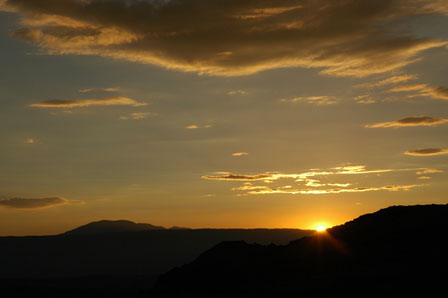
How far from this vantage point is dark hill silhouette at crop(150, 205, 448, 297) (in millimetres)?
30281

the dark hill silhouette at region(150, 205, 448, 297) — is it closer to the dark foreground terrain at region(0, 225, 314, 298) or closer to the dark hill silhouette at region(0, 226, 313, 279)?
the dark foreground terrain at region(0, 225, 314, 298)

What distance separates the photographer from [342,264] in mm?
34812

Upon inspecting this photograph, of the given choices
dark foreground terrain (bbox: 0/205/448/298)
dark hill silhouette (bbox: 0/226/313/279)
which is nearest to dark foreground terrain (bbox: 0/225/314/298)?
dark hill silhouette (bbox: 0/226/313/279)

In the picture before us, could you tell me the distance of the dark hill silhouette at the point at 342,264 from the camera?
99.3 feet

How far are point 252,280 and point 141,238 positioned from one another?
494 feet

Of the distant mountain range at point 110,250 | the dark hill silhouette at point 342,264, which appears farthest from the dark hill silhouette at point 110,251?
the dark hill silhouette at point 342,264

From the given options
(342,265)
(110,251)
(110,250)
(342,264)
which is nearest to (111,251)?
(110,251)

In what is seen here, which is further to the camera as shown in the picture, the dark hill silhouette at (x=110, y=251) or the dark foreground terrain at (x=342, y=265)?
the dark hill silhouette at (x=110, y=251)

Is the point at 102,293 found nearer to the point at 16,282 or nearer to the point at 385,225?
the point at 16,282

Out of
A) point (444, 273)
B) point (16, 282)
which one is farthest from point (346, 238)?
point (16, 282)

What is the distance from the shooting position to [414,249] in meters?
34.2

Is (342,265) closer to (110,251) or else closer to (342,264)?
(342,264)

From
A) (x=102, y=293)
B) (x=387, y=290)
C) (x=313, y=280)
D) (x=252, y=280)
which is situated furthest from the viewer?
(x=102, y=293)

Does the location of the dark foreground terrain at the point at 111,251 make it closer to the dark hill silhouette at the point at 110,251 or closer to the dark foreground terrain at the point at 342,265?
the dark hill silhouette at the point at 110,251
